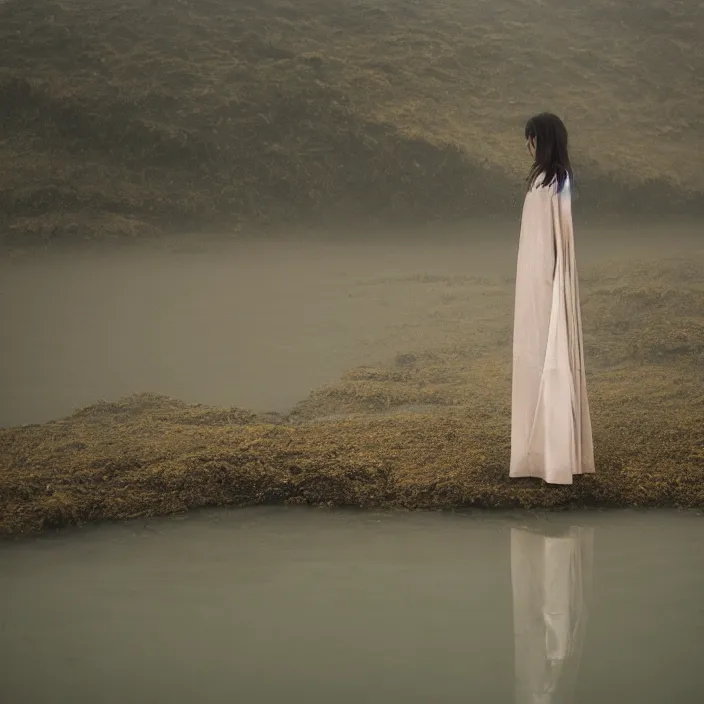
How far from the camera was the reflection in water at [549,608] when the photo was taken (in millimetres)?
2129

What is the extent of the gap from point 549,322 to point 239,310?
454cm

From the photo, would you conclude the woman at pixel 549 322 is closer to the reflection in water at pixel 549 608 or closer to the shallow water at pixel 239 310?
the reflection in water at pixel 549 608

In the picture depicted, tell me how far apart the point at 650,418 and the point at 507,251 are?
5089 millimetres

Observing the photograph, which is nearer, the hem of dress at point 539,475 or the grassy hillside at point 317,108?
the hem of dress at point 539,475

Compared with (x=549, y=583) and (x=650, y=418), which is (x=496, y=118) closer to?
(x=650, y=418)

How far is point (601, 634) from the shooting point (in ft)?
7.66

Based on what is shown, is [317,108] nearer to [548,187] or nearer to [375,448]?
[375,448]

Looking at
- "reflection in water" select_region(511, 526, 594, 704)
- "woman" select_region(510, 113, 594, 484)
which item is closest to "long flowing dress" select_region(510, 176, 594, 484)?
"woman" select_region(510, 113, 594, 484)

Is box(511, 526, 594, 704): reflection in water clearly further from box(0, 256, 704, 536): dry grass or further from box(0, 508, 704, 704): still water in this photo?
box(0, 256, 704, 536): dry grass

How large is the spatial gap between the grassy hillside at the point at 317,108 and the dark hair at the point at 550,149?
7.13 m

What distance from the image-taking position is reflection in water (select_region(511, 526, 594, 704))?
2129mm

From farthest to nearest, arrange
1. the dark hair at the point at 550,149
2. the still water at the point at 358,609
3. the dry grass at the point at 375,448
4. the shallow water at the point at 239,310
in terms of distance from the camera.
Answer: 1. the shallow water at the point at 239,310
2. the dry grass at the point at 375,448
3. the dark hair at the point at 550,149
4. the still water at the point at 358,609

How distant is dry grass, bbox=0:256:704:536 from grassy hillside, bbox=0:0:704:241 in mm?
4793

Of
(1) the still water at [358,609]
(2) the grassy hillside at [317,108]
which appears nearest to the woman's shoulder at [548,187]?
(1) the still water at [358,609]
